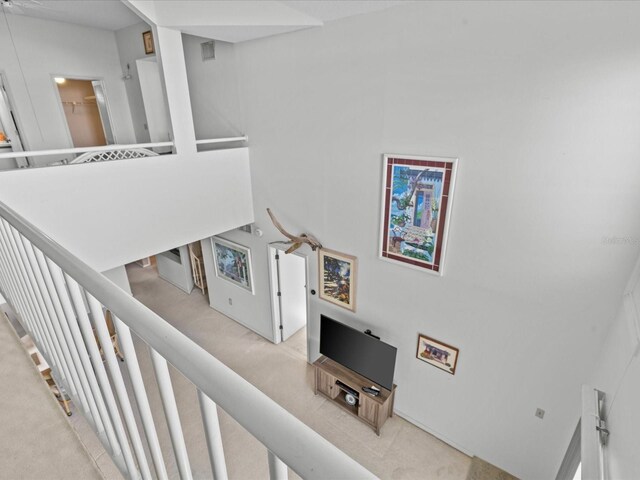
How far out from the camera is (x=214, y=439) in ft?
1.90

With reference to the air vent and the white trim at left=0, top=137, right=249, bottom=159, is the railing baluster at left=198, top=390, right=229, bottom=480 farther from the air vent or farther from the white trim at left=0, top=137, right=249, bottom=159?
the air vent

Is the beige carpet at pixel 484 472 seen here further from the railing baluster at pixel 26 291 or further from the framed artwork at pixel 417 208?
the railing baluster at pixel 26 291

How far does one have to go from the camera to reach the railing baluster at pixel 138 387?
0.73 meters

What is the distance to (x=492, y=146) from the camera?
292cm

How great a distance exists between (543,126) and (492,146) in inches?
15.4

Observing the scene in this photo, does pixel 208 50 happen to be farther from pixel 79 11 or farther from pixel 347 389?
pixel 347 389

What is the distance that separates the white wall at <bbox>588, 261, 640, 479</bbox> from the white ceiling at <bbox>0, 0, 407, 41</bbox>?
10.4 ft

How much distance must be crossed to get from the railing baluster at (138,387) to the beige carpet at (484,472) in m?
4.16

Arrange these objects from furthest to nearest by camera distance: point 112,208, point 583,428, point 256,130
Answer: point 256,130, point 112,208, point 583,428

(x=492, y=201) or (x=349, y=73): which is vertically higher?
(x=349, y=73)

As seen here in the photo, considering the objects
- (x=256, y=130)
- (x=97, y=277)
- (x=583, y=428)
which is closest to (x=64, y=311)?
(x=97, y=277)

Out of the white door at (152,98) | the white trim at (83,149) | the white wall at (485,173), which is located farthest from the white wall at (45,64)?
the white wall at (485,173)

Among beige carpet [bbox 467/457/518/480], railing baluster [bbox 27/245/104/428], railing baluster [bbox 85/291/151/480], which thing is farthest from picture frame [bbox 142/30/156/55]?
beige carpet [bbox 467/457/518/480]

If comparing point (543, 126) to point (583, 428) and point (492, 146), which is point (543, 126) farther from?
point (583, 428)
